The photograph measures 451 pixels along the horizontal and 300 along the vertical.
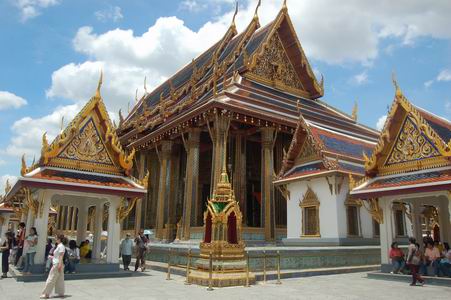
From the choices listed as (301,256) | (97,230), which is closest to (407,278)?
(301,256)

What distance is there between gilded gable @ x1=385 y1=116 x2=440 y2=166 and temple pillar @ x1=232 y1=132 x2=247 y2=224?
7.63 metres

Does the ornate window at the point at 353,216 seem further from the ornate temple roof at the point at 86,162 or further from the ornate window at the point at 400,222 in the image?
the ornate temple roof at the point at 86,162

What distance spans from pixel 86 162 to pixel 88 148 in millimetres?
412

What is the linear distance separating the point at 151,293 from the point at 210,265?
1547 mm

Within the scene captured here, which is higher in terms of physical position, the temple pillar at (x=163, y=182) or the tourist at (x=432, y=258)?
the temple pillar at (x=163, y=182)

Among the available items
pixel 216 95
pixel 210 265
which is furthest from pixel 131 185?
pixel 216 95

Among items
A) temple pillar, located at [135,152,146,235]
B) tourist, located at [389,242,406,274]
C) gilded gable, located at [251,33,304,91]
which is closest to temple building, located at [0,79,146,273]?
tourist, located at [389,242,406,274]

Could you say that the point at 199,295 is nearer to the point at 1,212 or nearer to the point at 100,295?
the point at 100,295

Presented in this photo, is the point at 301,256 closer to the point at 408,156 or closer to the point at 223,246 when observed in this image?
the point at 223,246

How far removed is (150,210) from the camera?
73.0ft

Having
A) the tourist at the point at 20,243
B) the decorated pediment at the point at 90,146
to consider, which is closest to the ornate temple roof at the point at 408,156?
the decorated pediment at the point at 90,146

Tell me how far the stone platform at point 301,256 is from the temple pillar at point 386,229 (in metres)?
2.06

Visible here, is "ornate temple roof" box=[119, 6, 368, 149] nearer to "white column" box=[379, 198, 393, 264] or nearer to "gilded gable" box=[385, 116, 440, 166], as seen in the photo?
"gilded gable" box=[385, 116, 440, 166]

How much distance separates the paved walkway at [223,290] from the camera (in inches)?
273
